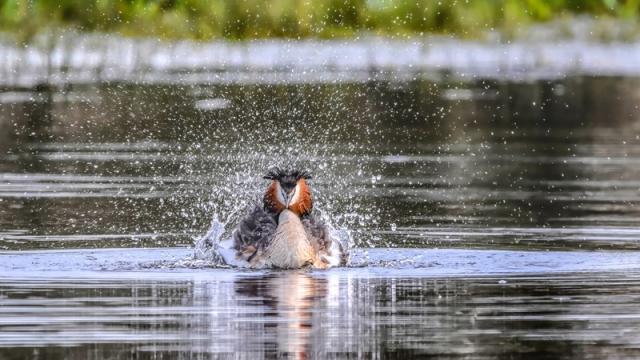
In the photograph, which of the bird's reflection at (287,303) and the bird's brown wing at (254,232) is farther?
the bird's brown wing at (254,232)

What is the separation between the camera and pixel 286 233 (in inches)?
650

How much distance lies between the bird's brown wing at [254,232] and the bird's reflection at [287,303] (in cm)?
68

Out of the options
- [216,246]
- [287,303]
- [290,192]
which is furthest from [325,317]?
[290,192]

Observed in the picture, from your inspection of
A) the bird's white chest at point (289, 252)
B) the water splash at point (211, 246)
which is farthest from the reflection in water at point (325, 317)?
the water splash at point (211, 246)

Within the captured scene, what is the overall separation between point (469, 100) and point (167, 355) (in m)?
21.2

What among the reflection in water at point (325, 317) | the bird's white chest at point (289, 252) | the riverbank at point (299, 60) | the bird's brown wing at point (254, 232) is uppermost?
the riverbank at point (299, 60)

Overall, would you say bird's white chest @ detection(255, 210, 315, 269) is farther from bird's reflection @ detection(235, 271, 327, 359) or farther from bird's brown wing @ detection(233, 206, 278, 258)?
bird's reflection @ detection(235, 271, 327, 359)

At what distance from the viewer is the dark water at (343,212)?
12352 millimetres

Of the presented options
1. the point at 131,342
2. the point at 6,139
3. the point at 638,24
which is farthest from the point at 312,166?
the point at 638,24

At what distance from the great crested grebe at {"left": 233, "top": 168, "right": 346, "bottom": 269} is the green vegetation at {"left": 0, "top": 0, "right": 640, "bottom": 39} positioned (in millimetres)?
20919

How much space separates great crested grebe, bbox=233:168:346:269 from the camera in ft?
53.7

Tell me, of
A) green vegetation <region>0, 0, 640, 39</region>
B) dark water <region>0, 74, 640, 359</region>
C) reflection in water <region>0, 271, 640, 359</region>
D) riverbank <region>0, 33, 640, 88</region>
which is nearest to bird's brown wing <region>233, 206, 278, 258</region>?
dark water <region>0, 74, 640, 359</region>

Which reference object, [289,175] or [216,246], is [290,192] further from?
[216,246]

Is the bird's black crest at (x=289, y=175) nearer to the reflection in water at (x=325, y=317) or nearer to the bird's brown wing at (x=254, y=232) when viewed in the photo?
the bird's brown wing at (x=254, y=232)
